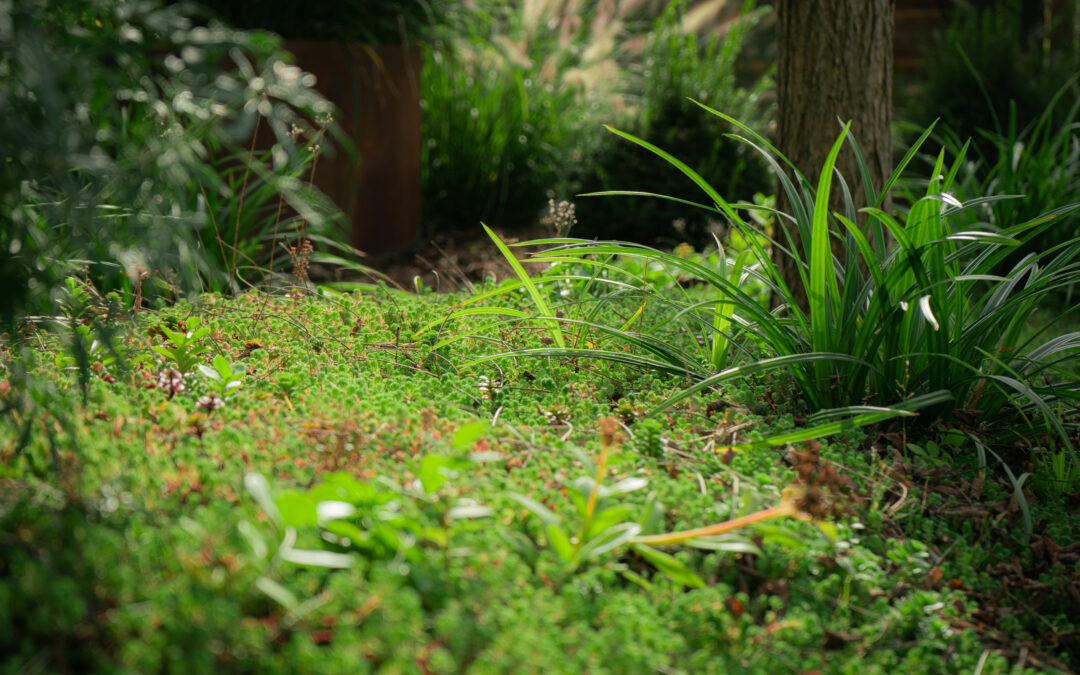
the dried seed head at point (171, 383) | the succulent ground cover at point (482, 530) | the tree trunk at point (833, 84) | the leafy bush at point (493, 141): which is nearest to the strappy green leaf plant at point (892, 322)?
the succulent ground cover at point (482, 530)

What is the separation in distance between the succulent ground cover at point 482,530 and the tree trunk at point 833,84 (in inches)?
41.5

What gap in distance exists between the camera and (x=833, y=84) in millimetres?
2744

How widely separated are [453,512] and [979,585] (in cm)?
104

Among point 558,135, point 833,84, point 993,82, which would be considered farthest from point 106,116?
point 993,82

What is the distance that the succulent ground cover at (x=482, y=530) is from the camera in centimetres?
106

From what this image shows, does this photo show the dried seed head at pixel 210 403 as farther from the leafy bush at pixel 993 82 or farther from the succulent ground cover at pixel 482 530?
the leafy bush at pixel 993 82

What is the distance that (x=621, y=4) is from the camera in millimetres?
7184

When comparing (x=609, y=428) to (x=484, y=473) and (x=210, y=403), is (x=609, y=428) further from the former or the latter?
(x=210, y=403)

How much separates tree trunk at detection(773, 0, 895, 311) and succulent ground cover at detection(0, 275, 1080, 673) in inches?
41.5

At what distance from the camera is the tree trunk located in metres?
2.71

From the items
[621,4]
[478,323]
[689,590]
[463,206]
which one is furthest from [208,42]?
[621,4]

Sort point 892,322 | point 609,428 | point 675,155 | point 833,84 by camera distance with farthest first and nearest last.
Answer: point 675,155
point 833,84
point 892,322
point 609,428

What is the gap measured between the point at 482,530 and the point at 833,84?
2129 millimetres

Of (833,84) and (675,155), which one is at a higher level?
(833,84)
